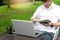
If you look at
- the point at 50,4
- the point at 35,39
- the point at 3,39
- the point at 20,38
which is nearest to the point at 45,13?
the point at 50,4

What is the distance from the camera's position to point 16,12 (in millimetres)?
5801

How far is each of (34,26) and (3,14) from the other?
8.72 ft

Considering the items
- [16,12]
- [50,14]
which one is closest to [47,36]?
[50,14]

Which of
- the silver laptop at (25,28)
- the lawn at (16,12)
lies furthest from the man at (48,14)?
the lawn at (16,12)

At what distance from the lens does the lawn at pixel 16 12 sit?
5.69 m

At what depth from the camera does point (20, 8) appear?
18.9 feet

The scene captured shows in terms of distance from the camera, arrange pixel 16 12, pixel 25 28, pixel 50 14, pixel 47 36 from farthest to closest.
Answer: pixel 16 12 < pixel 25 28 < pixel 50 14 < pixel 47 36

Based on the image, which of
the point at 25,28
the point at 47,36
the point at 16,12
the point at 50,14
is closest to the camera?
the point at 47,36

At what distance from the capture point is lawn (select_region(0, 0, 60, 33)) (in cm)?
569

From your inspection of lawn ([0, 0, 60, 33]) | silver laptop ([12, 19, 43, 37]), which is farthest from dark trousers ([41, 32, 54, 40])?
lawn ([0, 0, 60, 33])

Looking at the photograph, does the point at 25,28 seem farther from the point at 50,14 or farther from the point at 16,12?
the point at 16,12

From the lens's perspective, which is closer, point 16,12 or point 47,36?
point 47,36

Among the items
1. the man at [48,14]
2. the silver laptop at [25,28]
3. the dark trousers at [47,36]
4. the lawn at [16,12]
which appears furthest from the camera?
the lawn at [16,12]

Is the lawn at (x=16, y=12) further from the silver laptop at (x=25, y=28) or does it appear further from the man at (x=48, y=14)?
the man at (x=48, y=14)
